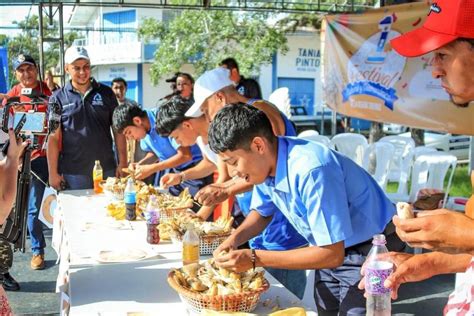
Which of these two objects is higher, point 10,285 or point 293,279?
point 293,279

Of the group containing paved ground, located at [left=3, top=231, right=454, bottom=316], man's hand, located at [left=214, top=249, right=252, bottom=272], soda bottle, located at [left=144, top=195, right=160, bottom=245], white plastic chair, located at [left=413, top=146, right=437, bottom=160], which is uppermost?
man's hand, located at [left=214, top=249, right=252, bottom=272]

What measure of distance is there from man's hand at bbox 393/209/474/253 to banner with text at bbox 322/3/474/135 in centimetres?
436

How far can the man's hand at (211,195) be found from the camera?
2684 mm

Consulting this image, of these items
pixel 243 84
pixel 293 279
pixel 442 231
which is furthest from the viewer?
pixel 243 84

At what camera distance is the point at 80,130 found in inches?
185

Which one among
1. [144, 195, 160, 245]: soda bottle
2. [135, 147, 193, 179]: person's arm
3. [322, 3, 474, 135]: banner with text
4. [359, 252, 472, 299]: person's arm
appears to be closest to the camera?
[359, 252, 472, 299]: person's arm

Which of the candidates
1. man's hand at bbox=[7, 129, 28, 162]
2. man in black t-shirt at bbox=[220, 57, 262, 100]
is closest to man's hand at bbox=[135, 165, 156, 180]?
man's hand at bbox=[7, 129, 28, 162]

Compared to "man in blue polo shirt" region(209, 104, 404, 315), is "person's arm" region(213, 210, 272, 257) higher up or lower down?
lower down

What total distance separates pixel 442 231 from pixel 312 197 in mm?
655

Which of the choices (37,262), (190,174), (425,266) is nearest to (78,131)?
(37,262)

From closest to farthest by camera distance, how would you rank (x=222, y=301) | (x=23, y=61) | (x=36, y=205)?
(x=222, y=301) → (x=36, y=205) → (x=23, y=61)

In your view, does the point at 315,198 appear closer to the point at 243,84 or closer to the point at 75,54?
the point at 75,54

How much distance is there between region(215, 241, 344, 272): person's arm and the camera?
1.84 metres

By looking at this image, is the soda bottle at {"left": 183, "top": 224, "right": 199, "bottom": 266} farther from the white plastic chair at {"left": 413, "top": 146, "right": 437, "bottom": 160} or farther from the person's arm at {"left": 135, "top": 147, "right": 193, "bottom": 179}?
the white plastic chair at {"left": 413, "top": 146, "right": 437, "bottom": 160}
